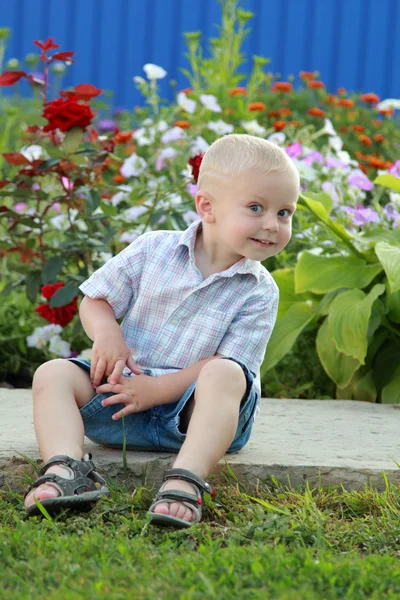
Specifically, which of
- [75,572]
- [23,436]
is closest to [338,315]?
[23,436]

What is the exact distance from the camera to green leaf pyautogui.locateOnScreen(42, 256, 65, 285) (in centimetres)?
363

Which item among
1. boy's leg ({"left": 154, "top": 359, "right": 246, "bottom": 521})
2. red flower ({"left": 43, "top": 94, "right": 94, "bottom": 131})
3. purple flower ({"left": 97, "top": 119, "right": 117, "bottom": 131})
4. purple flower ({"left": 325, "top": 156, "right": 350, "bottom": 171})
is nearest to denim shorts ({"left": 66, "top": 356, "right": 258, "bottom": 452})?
boy's leg ({"left": 154, "top": 359, "right": 246, "bottom": 521})

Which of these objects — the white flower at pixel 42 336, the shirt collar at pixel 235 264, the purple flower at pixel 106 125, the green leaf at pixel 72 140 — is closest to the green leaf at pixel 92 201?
the green leaf at pixel 72 140

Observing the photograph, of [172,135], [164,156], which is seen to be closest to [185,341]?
[164,156]

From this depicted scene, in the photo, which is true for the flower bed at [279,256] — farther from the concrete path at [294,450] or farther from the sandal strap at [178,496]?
the sandal strap at [178,496]

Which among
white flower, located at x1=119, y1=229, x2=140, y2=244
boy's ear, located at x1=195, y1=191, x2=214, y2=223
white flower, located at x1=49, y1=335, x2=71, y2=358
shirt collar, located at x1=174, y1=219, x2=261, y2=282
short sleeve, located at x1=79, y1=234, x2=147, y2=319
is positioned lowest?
white flower, located at x1=49, y1=335, x2=71, y2=358

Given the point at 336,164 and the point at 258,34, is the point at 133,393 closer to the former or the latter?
the point at 336,164

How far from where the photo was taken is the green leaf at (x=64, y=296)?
3.44m

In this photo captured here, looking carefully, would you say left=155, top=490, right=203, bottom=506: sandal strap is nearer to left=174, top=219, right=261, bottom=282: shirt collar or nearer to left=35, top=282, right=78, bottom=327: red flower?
left=174, top=219, right=261, bottom=282: shirt collar

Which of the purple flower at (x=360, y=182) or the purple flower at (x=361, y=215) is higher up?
the purple flower at (x=360, y=182)

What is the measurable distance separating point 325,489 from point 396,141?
5.10m

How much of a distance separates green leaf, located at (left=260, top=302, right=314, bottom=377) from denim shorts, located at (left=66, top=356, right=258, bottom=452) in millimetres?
885

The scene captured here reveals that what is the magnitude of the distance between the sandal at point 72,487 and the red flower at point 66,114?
1.54 metres

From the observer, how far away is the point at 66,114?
11.0 feet
